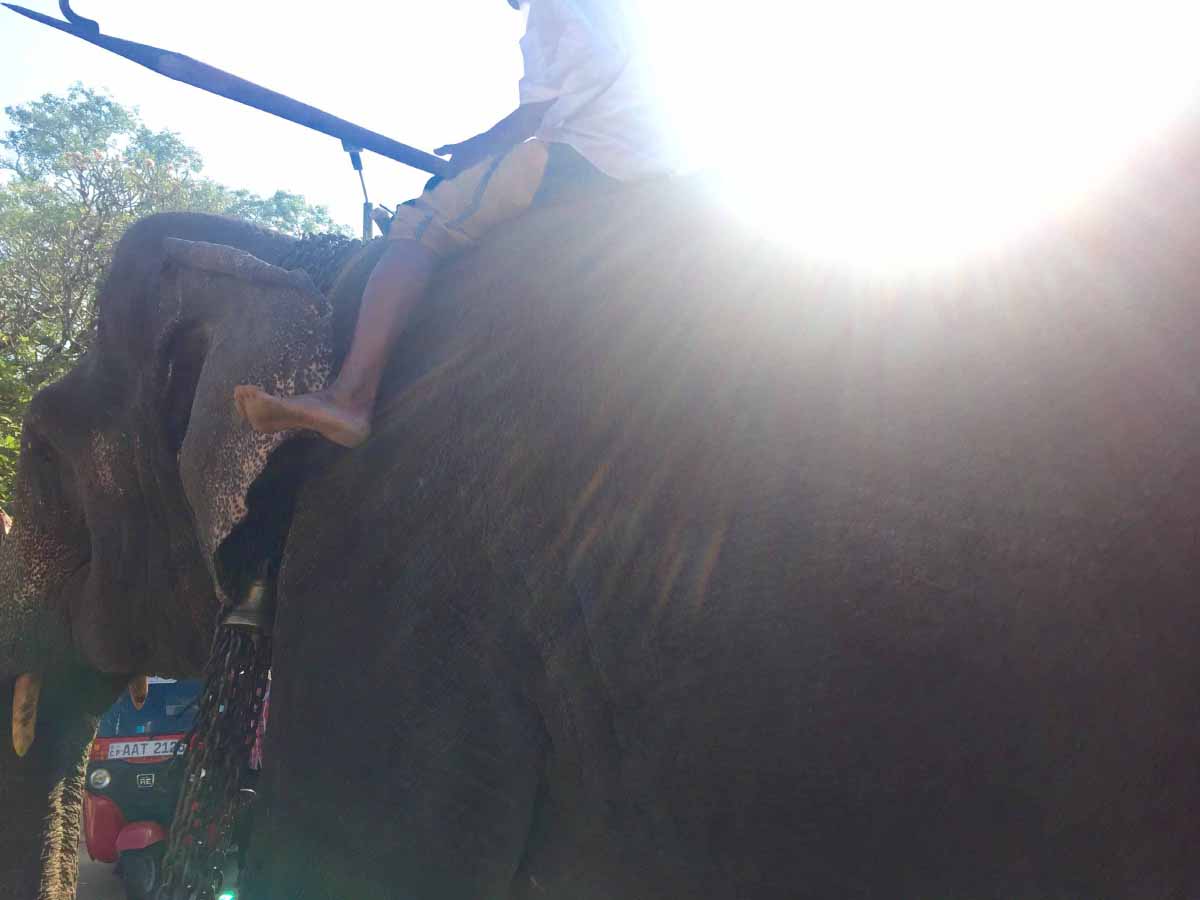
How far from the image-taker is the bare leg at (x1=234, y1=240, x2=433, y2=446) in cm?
218

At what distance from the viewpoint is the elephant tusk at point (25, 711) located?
10.6 feet

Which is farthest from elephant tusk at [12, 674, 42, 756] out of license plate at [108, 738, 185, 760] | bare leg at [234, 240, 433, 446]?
license plate at [108, 738, 185, 760]

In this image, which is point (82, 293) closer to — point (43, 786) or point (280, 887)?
point (43, 786)

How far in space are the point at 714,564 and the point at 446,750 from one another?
773 millimetres

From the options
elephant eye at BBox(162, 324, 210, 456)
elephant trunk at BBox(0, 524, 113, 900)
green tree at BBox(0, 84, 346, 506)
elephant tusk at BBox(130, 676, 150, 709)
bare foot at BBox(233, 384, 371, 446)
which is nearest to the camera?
bare foot at BBox(233, 384, 371, 446)

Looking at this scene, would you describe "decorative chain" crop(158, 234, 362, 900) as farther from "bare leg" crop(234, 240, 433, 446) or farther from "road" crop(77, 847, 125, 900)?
"road" crop(77, 847, 125, 900)

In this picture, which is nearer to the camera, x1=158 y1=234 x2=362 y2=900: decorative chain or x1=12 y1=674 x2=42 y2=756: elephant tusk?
x1=158 y1=234 x2=362 y2=900: decorative chain

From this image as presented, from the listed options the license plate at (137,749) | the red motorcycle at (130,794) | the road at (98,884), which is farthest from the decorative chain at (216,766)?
the road at (98,884)

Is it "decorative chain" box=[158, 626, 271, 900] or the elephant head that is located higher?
the elephant head

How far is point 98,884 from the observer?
7.48m

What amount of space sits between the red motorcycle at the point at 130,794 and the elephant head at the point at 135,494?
9.77ft

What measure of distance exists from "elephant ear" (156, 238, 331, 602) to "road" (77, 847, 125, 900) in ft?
19.8

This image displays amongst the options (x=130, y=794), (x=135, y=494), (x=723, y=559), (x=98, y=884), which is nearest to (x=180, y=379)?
(x=135, y=494)

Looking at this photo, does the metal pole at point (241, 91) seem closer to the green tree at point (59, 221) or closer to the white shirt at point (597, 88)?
the white shirt at point (597, 88)
